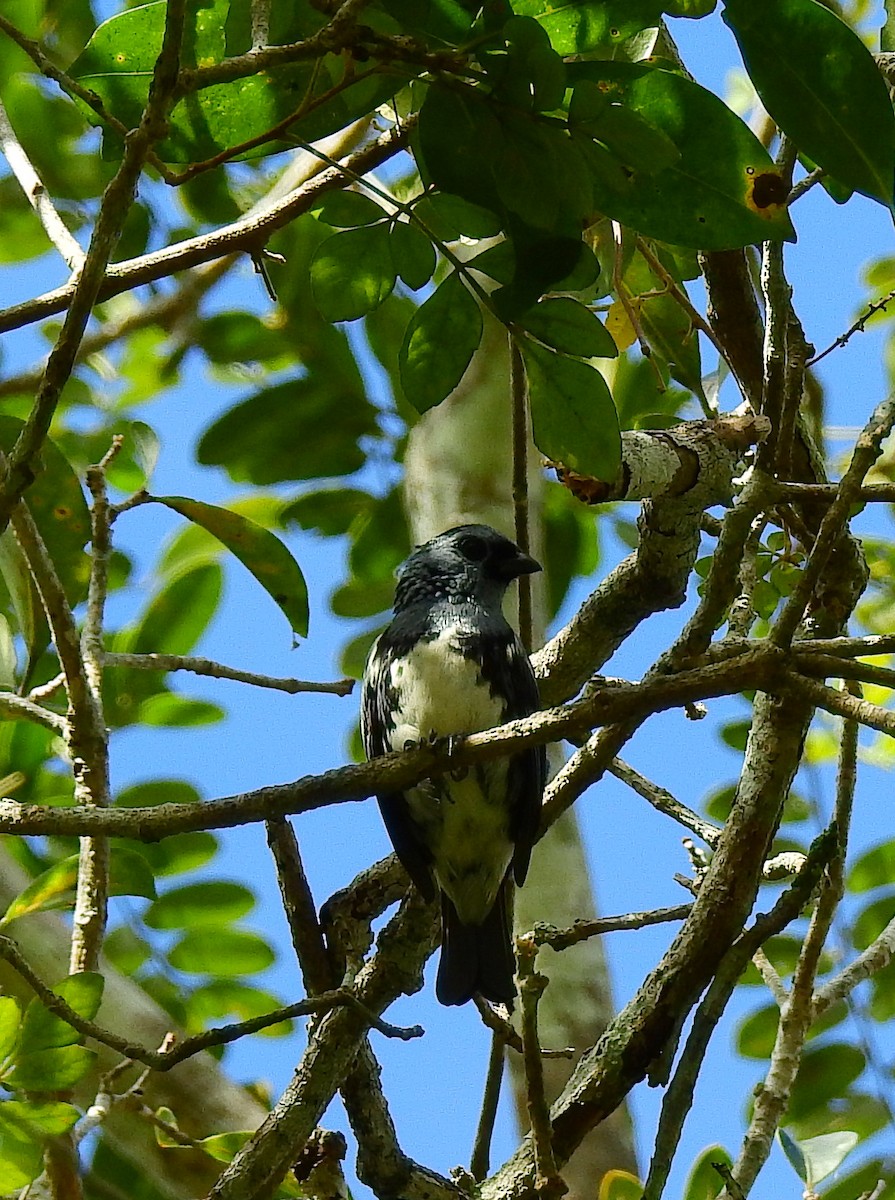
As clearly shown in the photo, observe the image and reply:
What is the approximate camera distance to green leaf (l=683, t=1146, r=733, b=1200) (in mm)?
2396

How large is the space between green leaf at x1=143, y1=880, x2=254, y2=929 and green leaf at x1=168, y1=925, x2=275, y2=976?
3 centimetres

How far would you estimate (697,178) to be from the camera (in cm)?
178

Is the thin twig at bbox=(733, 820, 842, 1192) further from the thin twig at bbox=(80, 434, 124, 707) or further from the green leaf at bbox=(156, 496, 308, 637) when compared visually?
the thin twig at bbox=(80, 434, 124, 707)

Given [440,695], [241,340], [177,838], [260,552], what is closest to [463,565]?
[440,695]

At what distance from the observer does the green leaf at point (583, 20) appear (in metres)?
1.68

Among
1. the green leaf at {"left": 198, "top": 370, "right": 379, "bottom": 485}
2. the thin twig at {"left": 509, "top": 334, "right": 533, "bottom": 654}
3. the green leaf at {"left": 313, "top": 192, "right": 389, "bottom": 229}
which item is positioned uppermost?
the green leaf at {"left": 198, "top": 370, "right": 379, "bottom": 485}

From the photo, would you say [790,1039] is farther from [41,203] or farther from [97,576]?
[41,203]

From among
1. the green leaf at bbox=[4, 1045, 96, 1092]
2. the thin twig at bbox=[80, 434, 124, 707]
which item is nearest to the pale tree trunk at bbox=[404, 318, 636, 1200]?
the thin twig at bbox=[80, 434, 124, 707]

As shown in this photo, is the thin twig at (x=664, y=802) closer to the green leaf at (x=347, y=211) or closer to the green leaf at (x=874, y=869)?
the green leaf at (x=874, y=869)

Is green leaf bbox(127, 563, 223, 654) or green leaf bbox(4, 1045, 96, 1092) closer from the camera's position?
green leaf bbox(4, 1045, 96, 1092)

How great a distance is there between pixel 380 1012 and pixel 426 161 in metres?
1.73

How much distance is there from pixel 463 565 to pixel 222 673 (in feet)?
3.73

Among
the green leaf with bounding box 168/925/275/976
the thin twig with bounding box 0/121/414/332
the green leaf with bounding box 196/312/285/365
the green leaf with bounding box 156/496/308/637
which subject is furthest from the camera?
the green leaf with bounding box 196/312/285/365

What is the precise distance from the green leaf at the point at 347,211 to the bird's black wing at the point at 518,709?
1.25m
